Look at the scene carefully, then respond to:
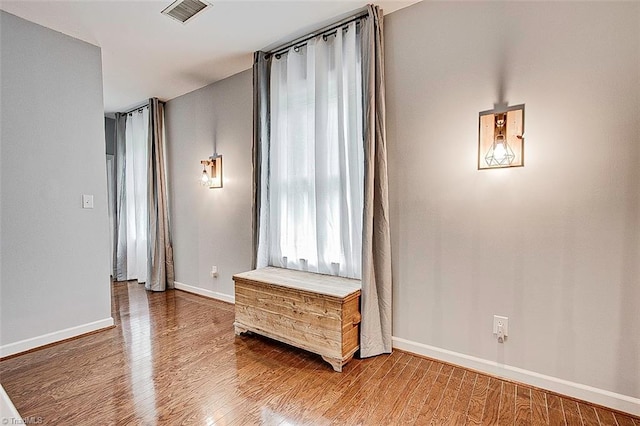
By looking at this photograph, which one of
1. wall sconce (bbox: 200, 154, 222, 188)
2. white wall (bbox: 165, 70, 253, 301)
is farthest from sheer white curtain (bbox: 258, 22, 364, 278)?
wall sconce (bbox: 200, 154, 222, 188)

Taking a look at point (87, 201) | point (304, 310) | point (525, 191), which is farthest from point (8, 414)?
point (87, 201)

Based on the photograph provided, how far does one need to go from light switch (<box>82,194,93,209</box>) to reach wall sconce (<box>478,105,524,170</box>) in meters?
3.41

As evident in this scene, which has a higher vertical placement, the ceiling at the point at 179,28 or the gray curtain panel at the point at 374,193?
the ceiling at the point at 179,28

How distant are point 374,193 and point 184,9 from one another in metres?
2.04

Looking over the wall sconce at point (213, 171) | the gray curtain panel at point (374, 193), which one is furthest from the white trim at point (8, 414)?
the wall sconce at point (213, 171)

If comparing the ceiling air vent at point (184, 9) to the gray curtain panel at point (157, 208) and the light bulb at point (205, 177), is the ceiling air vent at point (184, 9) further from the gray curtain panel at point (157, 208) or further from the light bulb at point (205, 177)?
the gray curtain panel at point (157, 208)

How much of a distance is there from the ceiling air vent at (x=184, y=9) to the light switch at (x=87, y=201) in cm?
179

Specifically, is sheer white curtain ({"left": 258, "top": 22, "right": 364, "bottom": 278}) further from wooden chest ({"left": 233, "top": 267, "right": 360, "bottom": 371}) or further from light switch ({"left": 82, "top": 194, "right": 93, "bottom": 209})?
light switch ({"left": 82, "top": 194, "right": 93, "bottom": 209})

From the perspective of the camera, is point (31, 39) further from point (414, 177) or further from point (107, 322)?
point (414, 177)

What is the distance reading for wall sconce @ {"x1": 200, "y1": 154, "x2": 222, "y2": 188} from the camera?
3887 mm

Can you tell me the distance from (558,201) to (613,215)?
0.86ft

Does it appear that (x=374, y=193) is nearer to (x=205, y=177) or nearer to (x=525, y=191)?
(x=525, y=191)

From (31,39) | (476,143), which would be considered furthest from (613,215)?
(31,39)

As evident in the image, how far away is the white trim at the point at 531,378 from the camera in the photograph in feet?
5.92
